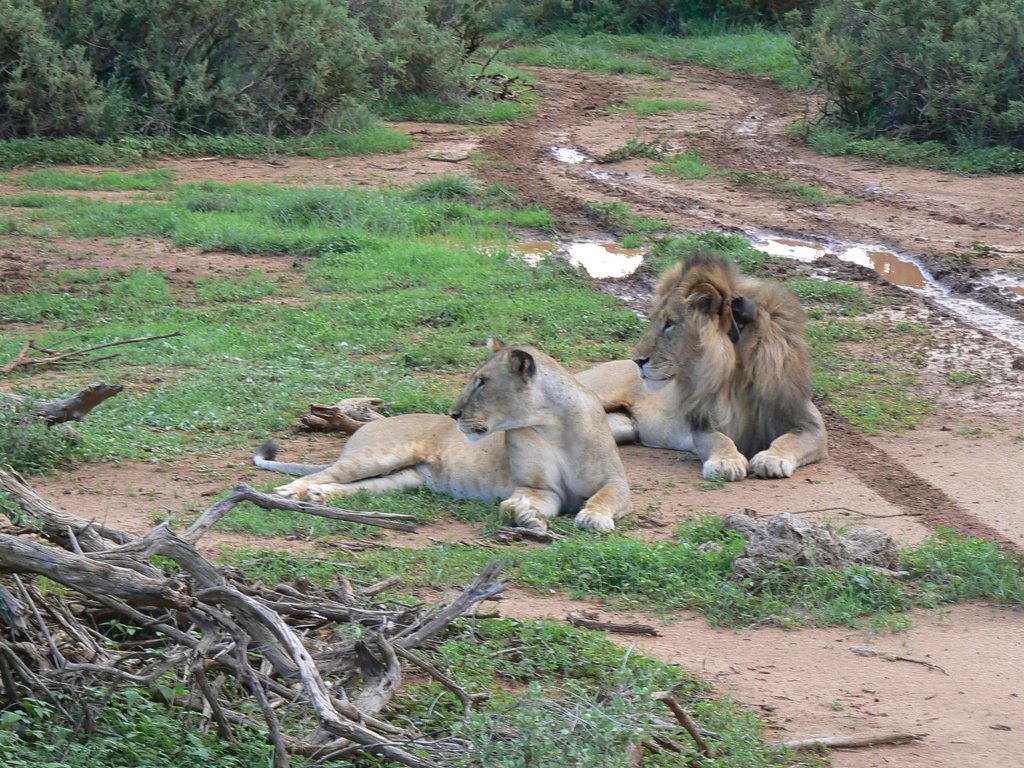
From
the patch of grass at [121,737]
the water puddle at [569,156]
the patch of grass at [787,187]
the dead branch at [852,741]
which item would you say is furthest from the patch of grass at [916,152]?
the patch of grass at [121,737]

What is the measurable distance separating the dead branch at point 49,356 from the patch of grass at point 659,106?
13.0 metres

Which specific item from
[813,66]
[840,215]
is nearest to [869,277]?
[840,215]

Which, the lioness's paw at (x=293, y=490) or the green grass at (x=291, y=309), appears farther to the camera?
the green grass at (x=291, y=309)

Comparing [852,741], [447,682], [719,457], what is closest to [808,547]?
[852,741]

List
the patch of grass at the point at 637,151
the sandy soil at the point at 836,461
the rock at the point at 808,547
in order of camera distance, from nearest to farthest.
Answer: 1. the sandy soil at the point at 836,461
2. the rock at the point at 808,547
3. the patch of grass at the point at 637,151

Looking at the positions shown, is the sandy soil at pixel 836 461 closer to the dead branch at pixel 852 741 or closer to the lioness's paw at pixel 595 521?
the dead branch at pixel 852 741

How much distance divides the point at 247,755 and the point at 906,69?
16.0 meters

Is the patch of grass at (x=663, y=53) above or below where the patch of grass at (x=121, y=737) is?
below

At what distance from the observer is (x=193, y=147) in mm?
16391

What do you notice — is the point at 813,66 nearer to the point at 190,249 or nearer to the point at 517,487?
the point at 190,249

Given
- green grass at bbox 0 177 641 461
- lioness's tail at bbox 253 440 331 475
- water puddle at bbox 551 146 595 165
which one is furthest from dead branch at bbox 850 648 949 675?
water puddle at bbox 551 146 595 165

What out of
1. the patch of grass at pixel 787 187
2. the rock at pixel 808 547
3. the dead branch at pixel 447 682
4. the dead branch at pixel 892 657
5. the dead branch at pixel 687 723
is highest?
the dead branch at pixel 447 682

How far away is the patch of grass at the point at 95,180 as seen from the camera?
14.4 m

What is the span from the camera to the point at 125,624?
4266 millimetres
